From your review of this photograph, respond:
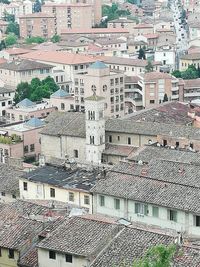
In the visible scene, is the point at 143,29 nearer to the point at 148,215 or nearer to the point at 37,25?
the point at 37,25

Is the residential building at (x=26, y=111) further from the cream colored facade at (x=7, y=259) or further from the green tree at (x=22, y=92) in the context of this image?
the cream colored facade at (x=7, y=259)

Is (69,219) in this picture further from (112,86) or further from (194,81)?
(194,81)

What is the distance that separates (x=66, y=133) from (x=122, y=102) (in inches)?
661

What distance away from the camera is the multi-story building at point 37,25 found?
378ft

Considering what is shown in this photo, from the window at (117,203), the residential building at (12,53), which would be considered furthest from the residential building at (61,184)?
the residential building at (12,53)

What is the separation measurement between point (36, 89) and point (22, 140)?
18.9 meters

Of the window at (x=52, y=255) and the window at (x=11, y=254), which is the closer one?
the window at (x=52, y=255)

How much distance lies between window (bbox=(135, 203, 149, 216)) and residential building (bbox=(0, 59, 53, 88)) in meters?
47.2

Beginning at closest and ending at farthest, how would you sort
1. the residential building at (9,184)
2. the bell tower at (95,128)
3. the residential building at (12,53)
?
1. the residential building at (9,184)
2. the bell tower at (95,128)
3. the residential building at (12,53)

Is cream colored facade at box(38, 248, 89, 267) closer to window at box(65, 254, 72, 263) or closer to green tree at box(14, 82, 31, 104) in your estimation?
window at box(65, 254, 72, 263)

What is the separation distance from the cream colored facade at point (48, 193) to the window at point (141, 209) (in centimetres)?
253

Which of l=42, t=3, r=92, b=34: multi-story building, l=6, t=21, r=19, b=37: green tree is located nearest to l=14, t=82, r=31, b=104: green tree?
l=42, t=3, r=92, b=34: multi-story building

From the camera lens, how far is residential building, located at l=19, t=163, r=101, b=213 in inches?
1205

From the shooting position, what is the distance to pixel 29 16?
114m
